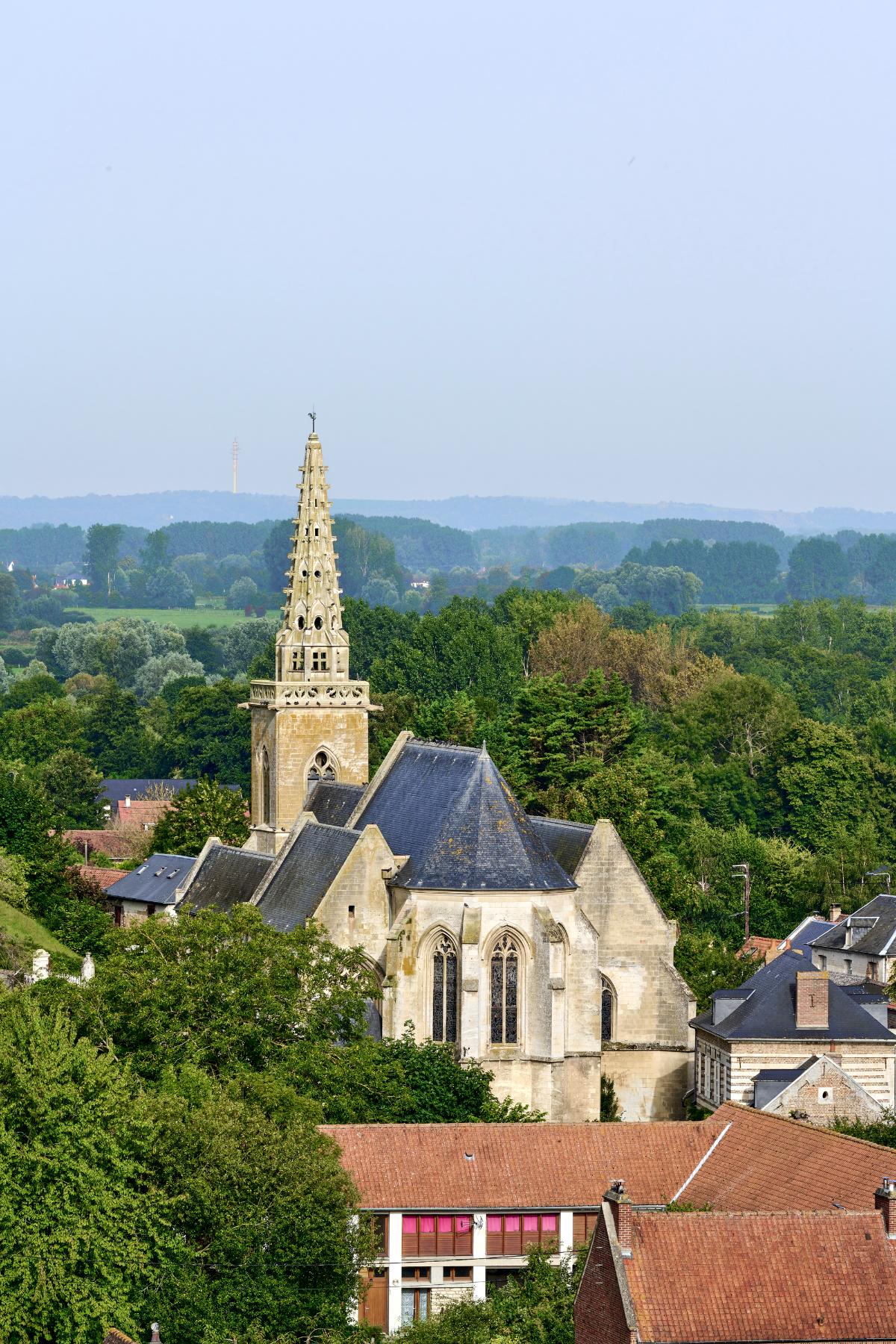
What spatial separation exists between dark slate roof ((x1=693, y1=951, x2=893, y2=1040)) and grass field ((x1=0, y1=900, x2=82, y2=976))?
71.3ft

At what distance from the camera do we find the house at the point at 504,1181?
52.9m

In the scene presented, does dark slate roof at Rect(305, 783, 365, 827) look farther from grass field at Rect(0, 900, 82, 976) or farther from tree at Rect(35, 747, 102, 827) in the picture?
tree at Rect(35, 747, 102, 827)

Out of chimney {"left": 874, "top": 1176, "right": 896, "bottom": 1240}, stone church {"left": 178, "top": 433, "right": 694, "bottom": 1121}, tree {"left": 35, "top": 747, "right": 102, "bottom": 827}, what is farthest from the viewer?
tree {"left": 35, "top": 747, "right": 102, "bottom": 827}

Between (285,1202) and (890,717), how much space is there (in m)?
116

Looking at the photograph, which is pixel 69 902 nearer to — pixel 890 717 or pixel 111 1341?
pixel 111 1341

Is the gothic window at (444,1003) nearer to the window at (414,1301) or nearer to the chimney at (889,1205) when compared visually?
the window at (414,1301)

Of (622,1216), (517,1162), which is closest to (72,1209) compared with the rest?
(517,1162)

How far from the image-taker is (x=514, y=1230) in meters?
53.8

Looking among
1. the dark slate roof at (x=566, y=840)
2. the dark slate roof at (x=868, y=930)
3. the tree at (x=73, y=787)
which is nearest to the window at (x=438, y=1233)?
the dark slate roof at (x=566, y=840)

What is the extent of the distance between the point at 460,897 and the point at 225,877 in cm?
1320

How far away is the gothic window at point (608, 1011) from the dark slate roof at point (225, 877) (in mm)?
9697

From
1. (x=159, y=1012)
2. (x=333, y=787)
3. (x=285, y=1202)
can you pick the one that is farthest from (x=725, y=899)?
(x=285, y=1202)

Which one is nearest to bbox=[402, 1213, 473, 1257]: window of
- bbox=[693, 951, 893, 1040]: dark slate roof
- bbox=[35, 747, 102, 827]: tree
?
bbox=[693, 951, 893, 1040]: dark slate roof

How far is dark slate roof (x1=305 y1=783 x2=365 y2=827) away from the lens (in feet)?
241
